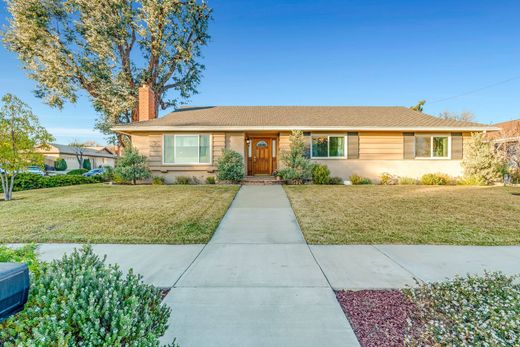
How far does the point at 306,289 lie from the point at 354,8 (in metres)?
15.5

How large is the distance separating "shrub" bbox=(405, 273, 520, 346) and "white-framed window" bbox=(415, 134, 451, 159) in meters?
12.1

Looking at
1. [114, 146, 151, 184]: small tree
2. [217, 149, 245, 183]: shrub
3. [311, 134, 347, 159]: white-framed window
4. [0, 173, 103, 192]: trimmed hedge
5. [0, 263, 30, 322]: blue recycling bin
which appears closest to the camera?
[0, 263, 30, 322]: blue recycling bin

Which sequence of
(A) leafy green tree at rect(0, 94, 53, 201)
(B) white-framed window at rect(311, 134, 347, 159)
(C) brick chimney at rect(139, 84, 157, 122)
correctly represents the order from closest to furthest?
1. (A) leafy green tree at rect(0, 94, 53, 201)
2. (B) white-framed window at rect(311, 134, 347, 159)
3. (C) brick chimney at rect(139, 84, 157, 122)

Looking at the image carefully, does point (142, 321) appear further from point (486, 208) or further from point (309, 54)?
point (309, 54)

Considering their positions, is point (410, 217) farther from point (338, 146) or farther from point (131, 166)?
point (131, 166)

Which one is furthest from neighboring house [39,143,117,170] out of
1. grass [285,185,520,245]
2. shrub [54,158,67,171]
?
grass [285,185,520,245]

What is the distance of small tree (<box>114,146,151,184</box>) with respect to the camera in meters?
12.0

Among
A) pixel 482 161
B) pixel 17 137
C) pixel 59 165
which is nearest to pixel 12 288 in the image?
pixel 17 137

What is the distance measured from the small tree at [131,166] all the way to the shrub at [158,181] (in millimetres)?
453

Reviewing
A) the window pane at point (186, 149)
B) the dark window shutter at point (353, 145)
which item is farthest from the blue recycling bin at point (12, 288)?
the dark window shutter at point (353, 145)

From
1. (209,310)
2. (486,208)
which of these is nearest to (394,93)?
(486,208)

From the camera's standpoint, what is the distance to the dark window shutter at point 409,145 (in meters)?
12.8

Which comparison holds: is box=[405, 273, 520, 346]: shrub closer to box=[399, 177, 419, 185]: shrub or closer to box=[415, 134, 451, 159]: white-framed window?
box=[399, 177, 419, 185]: shrub

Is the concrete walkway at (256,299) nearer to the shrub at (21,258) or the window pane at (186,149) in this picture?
the shrub at (21,258)
